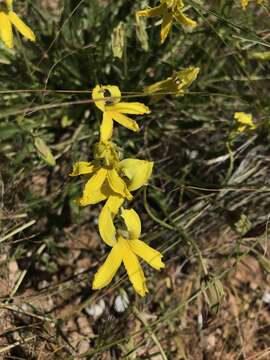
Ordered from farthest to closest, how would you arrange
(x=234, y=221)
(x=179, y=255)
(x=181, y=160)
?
(x=181, y=160) < (x=179, y=255) < (x=234, y=221)

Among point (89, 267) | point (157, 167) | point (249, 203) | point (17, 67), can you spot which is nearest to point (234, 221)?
point (249, 203)

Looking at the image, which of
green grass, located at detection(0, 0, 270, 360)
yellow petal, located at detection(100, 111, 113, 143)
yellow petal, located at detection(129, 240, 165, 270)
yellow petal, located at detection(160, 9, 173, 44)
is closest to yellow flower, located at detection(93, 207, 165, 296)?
yellow petal, located at detection(129, 240, 165, 270)

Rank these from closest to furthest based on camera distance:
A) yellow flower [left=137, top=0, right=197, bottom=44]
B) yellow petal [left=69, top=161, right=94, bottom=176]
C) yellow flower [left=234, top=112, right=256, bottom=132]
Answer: yellow petal [left=69, top=161, right=94, bottom=176] → yellow flower [left=137, top=0, right=197, bottom=44] → yellow flower [left=234, top=112, right=256, bottom=132]

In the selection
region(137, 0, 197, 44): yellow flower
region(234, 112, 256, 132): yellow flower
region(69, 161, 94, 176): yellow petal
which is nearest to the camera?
region(69, 161, 94, 176): yellow petal

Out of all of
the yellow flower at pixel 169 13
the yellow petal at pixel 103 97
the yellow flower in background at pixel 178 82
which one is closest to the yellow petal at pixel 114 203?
the yellow petal at pixel 103 97

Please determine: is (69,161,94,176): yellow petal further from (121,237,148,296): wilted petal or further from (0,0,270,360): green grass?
(0,0,270,360): green grass

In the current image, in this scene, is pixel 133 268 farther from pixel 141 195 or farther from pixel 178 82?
pixel 141 195

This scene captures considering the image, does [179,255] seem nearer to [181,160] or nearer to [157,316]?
[157,316]
